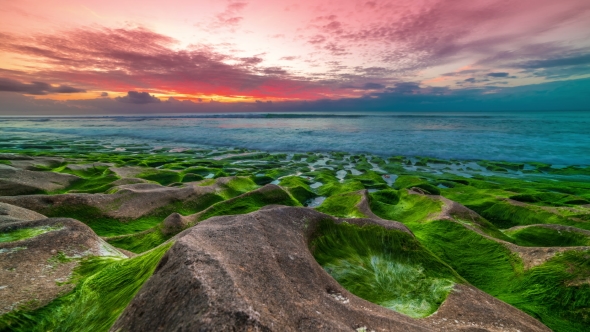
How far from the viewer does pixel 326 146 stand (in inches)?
1549

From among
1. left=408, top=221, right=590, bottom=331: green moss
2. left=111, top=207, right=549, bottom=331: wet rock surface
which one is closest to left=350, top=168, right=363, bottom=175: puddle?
left=408, top=221, right=590, bottom=331: green moss

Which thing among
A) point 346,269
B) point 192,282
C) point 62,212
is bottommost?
point 62,212

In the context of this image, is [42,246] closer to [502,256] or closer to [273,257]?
[273,257]

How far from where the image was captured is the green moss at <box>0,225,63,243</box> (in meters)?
5.12

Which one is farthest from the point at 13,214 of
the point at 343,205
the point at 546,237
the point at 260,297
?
the point at 546,237

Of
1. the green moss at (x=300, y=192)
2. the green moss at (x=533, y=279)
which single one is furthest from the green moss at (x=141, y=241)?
the green moss at (x=533, y=279)

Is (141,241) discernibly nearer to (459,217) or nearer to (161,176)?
(161,176)

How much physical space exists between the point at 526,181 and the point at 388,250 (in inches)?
810

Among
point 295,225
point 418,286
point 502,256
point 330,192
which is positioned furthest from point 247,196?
point 502,256

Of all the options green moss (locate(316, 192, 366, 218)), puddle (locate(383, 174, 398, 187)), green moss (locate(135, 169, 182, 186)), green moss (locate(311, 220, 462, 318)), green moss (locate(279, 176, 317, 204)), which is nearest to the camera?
green moss (locate(311, 220, 462, 318))

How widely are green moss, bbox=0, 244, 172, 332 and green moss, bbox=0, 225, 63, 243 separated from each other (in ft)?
6.31

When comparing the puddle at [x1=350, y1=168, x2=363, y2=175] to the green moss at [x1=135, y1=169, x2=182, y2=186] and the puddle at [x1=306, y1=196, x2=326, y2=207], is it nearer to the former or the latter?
the puddle at [x1=306, y1=196, x2=326, y2=207]

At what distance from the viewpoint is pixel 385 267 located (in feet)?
18.1

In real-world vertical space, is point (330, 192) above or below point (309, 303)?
below
